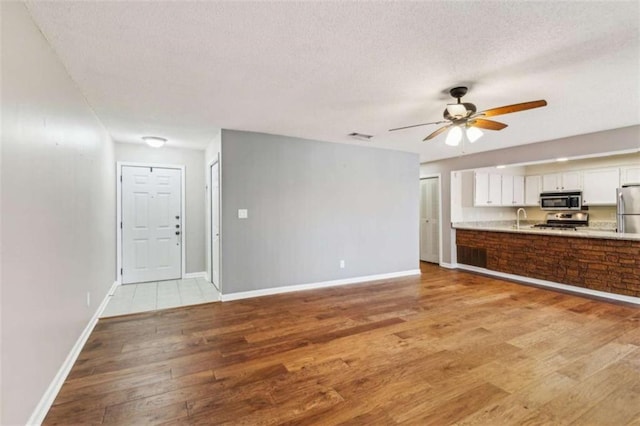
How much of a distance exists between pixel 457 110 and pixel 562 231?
383 cm

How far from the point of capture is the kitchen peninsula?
13.4ft

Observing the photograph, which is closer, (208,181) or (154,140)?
(154,140)

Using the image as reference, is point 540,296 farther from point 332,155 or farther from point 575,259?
point 332,155

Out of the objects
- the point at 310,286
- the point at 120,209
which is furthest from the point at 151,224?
the point at 310,286

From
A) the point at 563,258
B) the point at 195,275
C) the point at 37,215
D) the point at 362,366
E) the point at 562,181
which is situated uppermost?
the point at 562,181

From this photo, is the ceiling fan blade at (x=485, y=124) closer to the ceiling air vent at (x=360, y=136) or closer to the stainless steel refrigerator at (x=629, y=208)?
the ceiling air vent at (x=360, y=136)

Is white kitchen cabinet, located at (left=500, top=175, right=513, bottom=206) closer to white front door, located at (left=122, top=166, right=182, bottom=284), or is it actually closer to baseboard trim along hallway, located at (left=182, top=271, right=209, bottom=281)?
baseboard trim along hallway, located at (left=182, top=271, right=209, bottom=281)

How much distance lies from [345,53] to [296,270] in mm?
3356

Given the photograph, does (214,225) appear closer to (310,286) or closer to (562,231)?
(310,286)

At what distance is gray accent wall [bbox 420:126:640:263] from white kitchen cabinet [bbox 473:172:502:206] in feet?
1.73

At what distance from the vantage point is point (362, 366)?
96.0 inches

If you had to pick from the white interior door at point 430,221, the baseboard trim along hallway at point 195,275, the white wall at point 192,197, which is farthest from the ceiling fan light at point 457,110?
the baseboard trim along hallway at point 195,275

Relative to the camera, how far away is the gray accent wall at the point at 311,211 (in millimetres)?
4281

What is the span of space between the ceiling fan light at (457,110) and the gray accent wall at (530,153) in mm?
2990
